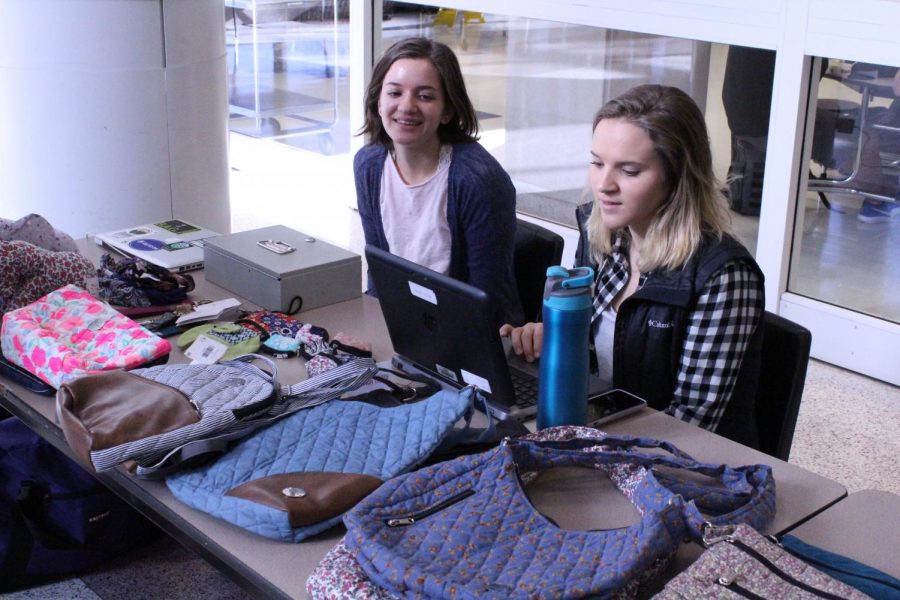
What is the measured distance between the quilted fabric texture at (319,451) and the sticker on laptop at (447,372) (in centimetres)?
16

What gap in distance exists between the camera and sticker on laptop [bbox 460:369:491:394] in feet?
6.02

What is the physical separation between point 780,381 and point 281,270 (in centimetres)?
108

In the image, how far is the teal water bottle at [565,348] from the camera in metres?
1.66

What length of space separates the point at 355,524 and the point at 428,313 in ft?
1.79

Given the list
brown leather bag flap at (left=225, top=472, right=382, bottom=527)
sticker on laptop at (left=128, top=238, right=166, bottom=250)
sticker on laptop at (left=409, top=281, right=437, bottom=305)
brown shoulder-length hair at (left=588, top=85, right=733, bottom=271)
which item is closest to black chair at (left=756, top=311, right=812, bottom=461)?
brown shoulder-length hair at (left=588, top=85, right=733, bottom=271)

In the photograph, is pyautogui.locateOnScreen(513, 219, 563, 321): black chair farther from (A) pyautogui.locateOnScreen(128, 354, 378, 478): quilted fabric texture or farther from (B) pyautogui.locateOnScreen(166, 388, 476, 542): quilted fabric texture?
(B) pyautogui.locateOnScreen(166, 388, 476, 542): quilted fabric texture

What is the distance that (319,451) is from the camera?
1.64 m

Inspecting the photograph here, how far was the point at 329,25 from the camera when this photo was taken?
19.3 ft

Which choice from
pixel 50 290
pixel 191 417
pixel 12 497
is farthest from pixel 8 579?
pixel 191 417

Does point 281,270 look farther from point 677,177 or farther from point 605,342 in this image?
point 677,177

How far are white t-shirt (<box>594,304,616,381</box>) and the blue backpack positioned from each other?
1183 mm

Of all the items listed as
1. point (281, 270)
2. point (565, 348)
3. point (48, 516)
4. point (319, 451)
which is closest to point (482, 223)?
point (281, 270)

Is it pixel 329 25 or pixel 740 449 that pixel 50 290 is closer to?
pixel 740 449

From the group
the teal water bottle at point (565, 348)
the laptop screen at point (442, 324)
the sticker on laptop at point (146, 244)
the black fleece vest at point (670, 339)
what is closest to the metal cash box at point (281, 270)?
the sticker on laptop at point (146, 244)
